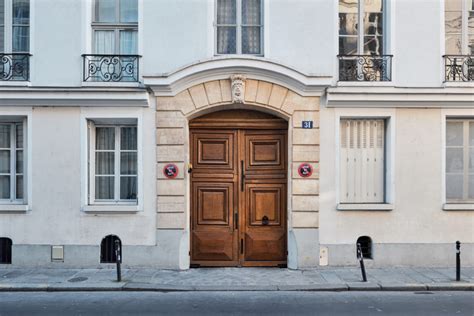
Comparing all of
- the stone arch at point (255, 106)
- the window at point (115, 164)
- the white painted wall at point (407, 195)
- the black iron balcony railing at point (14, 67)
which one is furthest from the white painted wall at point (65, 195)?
the white painted wall at point (407, 195)

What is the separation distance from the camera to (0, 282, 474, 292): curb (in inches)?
327

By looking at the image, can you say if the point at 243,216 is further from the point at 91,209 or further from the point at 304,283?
the point at 91,209

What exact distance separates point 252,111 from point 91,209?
4423 millimetres

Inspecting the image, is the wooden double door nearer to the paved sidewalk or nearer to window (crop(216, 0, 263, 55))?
the paved sidewalk

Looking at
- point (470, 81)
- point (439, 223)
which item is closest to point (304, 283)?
point (439, 223)

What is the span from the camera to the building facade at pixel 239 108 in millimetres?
9773

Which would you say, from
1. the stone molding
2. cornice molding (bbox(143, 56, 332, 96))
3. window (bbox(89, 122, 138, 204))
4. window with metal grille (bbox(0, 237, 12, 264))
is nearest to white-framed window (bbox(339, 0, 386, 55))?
cornice molding (bbox(143, 56, 332, 96))

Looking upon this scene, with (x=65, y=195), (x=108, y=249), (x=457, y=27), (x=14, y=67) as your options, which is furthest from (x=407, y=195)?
(x=14, y=67)

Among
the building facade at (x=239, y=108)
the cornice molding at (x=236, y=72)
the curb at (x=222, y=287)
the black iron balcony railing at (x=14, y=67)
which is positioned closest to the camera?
the curb at (x=222, y=287)

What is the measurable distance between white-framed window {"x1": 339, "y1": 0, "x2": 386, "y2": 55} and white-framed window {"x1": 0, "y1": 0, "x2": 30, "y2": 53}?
7.63 metres

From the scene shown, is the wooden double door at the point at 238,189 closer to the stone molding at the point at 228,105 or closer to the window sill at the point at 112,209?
the stone molding at the point at 228,105

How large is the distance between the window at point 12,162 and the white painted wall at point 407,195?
23.7ft

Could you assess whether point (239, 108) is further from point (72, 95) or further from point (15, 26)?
point (15, 26)

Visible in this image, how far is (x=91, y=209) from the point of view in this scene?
973 cm
